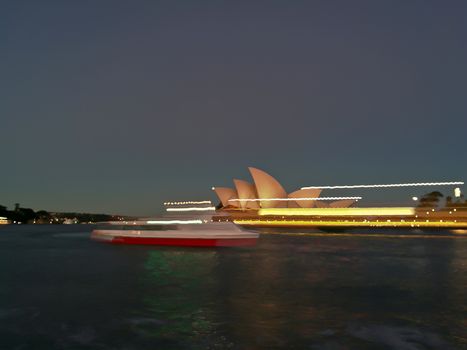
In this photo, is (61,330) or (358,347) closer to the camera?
(358,347)

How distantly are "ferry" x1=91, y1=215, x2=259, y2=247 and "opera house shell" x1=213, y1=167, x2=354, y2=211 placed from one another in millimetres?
68427

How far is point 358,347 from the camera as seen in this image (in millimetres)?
12734

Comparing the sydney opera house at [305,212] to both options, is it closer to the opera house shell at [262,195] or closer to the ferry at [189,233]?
the opera house shell at [262,195]

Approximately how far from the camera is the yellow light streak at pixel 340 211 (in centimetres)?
12250

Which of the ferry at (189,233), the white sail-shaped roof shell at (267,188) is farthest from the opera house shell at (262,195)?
the ferry at (189,233)

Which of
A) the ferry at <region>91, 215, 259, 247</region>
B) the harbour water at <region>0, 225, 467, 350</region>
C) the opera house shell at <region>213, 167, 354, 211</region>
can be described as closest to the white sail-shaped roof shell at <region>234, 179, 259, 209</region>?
the opera house shell at <region>213, 167, 354, 211</region>

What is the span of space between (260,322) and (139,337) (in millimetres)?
4079

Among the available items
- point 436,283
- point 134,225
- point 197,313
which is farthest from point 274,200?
point 197,313

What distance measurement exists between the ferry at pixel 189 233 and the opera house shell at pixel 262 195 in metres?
68.4

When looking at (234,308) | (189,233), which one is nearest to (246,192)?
(189,233)

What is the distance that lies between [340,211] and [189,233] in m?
82.4

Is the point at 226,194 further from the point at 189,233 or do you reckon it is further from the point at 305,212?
the point at 189,233

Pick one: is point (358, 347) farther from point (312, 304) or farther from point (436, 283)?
point (436, 283)

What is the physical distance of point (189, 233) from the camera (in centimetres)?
5381
